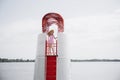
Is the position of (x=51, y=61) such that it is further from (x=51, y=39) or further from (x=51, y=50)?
(x=51, y=39)

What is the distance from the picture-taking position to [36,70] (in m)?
4.63

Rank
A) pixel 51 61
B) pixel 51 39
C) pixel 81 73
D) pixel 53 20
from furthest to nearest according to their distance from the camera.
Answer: pixel 81 73 → pixel 53 20 → pixel 51 39 → pixel 51 61

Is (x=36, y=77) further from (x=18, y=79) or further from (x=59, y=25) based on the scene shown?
(x=18, y=79)

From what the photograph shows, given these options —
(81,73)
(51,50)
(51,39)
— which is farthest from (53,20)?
(81,73)

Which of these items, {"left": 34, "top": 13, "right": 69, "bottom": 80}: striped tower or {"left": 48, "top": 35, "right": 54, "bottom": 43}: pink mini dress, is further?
{"left": 48, "top": 35, "right": 54, "bottom": 43}: pink mini dress

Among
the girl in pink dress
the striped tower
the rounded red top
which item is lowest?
the striped tower

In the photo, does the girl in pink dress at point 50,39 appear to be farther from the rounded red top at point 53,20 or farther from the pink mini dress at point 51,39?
the rounded red top at point 53,20

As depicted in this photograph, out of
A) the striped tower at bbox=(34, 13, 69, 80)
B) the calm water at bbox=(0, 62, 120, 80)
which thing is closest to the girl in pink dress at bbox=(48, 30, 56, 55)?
the striped tower at bbox=(34, 13, 69, 80)

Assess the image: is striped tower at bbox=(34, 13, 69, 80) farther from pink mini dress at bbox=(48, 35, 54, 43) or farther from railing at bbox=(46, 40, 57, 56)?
pink mini dress at bbox=(48, 35, 54, 43)

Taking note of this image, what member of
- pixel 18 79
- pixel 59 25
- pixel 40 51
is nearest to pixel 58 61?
pixel 40 51

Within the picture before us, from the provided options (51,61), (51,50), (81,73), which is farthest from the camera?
(81,73)

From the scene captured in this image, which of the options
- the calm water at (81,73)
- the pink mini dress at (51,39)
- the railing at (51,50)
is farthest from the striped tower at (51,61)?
the calm water at (81,73)

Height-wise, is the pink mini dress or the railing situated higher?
the pink mini dress

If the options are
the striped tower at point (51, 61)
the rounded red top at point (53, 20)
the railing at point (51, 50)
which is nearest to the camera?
the striped tower at point (51, 61)
